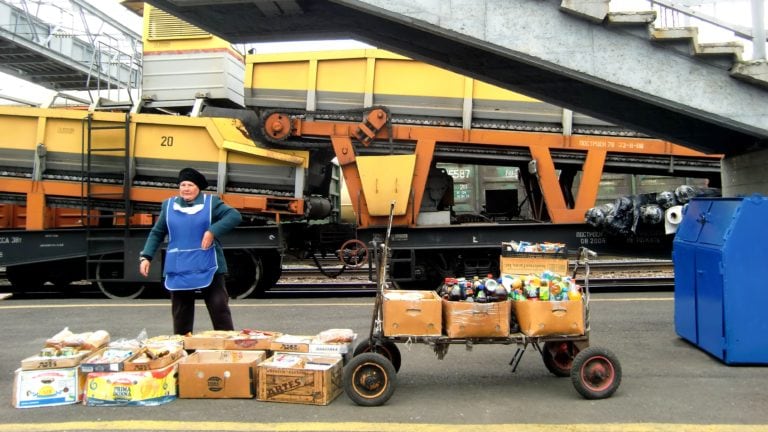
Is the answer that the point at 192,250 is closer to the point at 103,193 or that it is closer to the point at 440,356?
the point at 440,356

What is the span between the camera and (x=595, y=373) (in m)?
4.01

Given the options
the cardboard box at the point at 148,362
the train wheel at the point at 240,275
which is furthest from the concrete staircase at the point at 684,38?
the train wheel at the point at 240,275

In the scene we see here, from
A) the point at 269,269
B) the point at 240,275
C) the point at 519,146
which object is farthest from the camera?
the point at 269,269

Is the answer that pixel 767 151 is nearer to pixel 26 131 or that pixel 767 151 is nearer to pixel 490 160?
pixel 490 160

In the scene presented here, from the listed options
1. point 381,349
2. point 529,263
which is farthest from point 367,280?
point 381,349

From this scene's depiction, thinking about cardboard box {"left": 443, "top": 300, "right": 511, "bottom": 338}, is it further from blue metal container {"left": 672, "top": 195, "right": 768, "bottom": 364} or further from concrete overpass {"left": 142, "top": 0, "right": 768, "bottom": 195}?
concrete overpass {"left": 142, "top": 0, "right": 768, "bottom": 195}

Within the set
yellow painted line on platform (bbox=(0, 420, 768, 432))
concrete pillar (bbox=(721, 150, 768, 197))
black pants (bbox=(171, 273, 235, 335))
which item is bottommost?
yellow painted line on platform (bbox=(0, 420, 768, 432))

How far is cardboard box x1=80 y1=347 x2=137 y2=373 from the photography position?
154 inches

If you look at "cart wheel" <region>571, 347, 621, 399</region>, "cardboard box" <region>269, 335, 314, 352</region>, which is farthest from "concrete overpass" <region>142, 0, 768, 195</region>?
"cardboard box" <region>269, 335, 314, 352</region>

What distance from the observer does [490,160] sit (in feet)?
30.1

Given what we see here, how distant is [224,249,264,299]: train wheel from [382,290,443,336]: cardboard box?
5.50 meters

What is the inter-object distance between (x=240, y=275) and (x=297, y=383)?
5.54 meters

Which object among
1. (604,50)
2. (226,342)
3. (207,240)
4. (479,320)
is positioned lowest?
(226,342)

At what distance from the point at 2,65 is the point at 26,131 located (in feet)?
52.5
